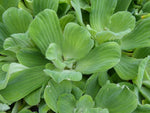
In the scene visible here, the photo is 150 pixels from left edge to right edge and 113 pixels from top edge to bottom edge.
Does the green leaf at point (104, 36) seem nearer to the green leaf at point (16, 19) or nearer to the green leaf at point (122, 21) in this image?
the green leaf at point (122, 21)

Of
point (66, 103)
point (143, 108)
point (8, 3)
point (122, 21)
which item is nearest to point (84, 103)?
point (66, 103)

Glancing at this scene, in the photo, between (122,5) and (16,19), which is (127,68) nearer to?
(122,5)

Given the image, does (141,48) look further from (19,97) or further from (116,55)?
(19,97)

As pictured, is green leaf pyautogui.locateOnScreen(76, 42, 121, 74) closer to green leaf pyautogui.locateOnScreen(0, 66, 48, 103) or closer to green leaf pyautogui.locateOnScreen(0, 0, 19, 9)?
green leaf pyautogui.locateOnScreen(0, 66, 48, 103)

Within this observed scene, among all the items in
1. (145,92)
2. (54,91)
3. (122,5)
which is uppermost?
(122,5)

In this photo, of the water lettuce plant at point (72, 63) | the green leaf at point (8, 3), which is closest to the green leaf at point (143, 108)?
the water lettuce plant at point (72, 63)

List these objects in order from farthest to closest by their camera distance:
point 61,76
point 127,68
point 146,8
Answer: point 146,8 < point 127,68 < point 61,76
